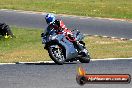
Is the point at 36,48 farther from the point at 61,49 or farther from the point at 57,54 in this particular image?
the point at 57,54

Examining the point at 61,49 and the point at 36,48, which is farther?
the point at 36,48

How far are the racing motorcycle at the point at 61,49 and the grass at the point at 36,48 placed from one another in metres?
1.42

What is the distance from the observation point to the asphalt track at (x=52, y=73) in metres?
14.3

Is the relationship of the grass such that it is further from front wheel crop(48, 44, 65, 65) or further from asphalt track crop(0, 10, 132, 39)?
asphalt track crop(0, 10, 132, 39)

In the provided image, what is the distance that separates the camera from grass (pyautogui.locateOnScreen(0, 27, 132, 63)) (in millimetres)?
20014

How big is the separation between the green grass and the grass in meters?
7.76

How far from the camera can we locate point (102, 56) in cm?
1991

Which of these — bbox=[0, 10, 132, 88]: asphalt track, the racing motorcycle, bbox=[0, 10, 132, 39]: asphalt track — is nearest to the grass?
the racing motorcycle

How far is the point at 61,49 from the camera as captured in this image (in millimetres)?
18109

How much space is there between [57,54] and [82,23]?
13222 mm

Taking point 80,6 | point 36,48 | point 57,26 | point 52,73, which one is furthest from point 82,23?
point 52,73

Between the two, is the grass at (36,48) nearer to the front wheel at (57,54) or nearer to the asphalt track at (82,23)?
the front wheel at (57,54)

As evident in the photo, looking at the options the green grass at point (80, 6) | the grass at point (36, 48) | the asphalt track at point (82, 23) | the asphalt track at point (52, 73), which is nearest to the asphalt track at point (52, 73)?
the asphalt track at point (52, 73)

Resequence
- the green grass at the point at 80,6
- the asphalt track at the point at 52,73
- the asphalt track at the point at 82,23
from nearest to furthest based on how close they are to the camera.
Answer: the asphalt track at the point at 52,73 → the asphalt track at the point at 82,23 → the green grass at the point at 80,6
